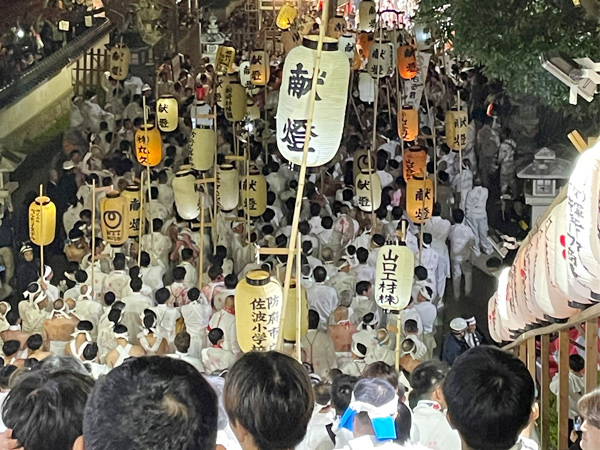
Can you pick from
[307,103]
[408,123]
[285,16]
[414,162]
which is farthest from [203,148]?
[285,16]

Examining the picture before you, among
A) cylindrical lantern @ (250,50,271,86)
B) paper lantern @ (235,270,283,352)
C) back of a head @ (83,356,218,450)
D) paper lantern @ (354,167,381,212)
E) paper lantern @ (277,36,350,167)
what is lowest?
paper lantern @ (354,167,381,212)

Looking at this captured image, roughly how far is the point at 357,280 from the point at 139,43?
9.65 m

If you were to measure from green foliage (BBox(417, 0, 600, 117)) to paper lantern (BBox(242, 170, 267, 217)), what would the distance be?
144 inches

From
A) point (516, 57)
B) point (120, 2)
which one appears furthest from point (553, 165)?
point (120, 2)

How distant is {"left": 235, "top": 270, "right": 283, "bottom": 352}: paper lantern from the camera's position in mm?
6023

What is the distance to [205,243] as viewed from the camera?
10.4 metres

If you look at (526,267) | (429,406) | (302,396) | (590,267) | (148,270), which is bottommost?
(148,270)

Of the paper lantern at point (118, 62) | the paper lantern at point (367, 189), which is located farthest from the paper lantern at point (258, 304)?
the paper lantern at point (118, 62)

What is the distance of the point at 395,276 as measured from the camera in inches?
307

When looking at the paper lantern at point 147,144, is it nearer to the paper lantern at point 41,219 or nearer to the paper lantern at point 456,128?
the paper lantern at point 41,219

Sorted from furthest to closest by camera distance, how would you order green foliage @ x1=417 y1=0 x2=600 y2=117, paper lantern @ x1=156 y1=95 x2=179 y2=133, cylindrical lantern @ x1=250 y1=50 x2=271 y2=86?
cylindrical lantern @ x1=250 y1=50 x2=271 y2=86 → paper lantern @ x1=156 y1=95 x2=179 y2=133 → green foliage @ x1=417 y1=0 x2=600 y2=117

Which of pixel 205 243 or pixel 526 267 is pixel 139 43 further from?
pixel 526 267

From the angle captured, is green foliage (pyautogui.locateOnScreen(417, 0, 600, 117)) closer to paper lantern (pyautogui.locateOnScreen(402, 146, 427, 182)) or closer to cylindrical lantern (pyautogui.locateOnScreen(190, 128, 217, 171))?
paper lantern (pyautogui.locateOnScreen(402, 146, 427, 182))

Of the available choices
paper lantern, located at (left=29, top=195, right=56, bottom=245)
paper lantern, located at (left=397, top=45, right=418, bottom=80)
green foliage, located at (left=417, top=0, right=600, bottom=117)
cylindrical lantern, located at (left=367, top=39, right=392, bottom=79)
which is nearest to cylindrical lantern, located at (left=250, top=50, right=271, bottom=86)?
cylindrical lantern, located at (left=367, top=39, right=392, bottom=79)
